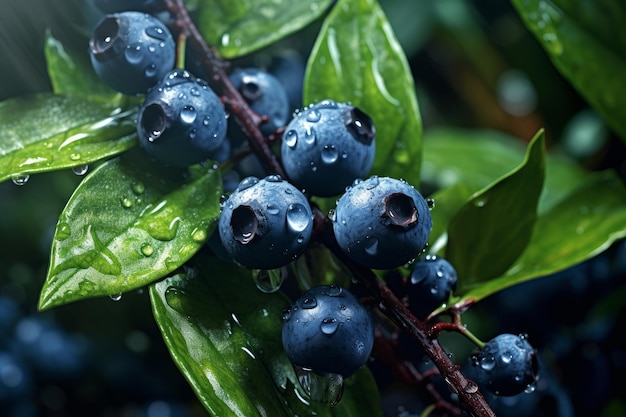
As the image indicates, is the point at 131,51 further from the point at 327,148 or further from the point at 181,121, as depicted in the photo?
the point at 327,148

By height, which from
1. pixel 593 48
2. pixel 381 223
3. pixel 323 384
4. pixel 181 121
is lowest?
pixel 593 48

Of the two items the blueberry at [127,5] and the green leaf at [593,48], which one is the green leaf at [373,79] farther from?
the green leaf at [593,48]

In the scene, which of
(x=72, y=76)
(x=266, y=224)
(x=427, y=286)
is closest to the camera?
(x=266, y=224)

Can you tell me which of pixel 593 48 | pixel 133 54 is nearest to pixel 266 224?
pixel 133 54

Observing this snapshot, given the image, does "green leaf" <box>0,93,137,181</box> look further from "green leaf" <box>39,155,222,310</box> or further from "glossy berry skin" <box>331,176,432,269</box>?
"glossy berry skin" <box>331,176,432,269</box>

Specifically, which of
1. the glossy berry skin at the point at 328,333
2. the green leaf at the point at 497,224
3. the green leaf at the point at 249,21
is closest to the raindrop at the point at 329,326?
the glossy berry skin at the point at 328,333
